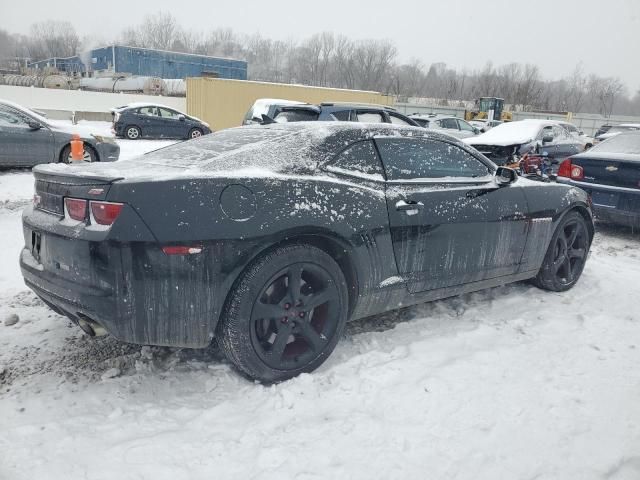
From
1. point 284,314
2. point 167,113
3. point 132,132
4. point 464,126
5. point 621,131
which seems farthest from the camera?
point 167,113

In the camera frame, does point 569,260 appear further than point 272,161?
Yes

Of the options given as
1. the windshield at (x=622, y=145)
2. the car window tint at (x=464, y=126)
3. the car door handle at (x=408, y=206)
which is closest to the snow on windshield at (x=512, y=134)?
the windshield at (x=622, y=145)

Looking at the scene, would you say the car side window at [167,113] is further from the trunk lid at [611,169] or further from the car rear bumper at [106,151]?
the trunk lid at [611,169]

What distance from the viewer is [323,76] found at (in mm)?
75375

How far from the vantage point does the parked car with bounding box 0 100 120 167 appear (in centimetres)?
860

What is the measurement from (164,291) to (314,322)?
0.92m

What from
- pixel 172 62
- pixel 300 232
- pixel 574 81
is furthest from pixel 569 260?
pixel 574 81

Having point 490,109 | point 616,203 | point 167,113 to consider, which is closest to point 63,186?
point 616,203

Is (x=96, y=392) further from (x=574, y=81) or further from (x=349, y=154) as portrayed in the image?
(x=574, y=81)

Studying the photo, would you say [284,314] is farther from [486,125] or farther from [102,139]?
[486,125]

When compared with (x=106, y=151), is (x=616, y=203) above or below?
above

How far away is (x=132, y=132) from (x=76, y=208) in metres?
16.6

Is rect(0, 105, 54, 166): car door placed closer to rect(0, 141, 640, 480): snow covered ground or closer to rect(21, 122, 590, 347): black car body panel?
rect(0, 141, 640, 480): snow covered ground

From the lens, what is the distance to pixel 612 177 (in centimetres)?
645
